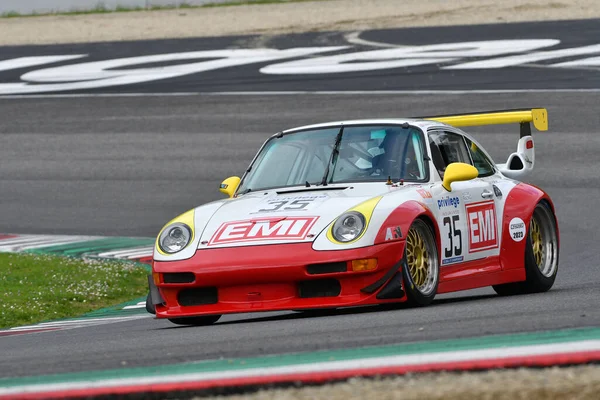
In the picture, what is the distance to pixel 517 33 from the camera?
97.8 ft

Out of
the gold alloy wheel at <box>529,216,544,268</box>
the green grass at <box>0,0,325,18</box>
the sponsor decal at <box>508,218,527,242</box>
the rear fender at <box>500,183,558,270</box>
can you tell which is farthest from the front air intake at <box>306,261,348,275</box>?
the green grass at <box>0,0,325,18</box>

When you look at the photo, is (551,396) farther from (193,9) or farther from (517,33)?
(193,9)

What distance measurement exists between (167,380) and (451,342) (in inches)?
46.4

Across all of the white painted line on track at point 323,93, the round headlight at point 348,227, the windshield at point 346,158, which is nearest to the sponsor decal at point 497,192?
the windshield at point 346,158

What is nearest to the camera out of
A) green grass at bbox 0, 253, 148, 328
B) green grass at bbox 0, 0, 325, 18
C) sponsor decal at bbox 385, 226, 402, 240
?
sponsor decal at bbox 385, 226, 402, 240

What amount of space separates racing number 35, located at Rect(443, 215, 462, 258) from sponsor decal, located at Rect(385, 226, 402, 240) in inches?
27.6

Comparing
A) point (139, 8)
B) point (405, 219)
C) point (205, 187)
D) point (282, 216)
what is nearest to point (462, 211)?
point (405, 219)

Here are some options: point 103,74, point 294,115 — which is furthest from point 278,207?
point 103,74

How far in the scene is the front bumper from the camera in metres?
7.34

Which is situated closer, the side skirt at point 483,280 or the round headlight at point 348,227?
the round headlight at point 348,227

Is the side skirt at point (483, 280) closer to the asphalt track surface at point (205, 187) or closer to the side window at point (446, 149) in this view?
the asphalt track surface at point (205, 187)

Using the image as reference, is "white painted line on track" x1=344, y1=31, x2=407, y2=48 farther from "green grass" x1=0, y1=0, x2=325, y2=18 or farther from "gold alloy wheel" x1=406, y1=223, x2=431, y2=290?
"gold alloy wheel" x1=406, y1=223, x2=431, y2=290

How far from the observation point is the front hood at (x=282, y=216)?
7504mm

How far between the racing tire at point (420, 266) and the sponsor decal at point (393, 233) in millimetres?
89
